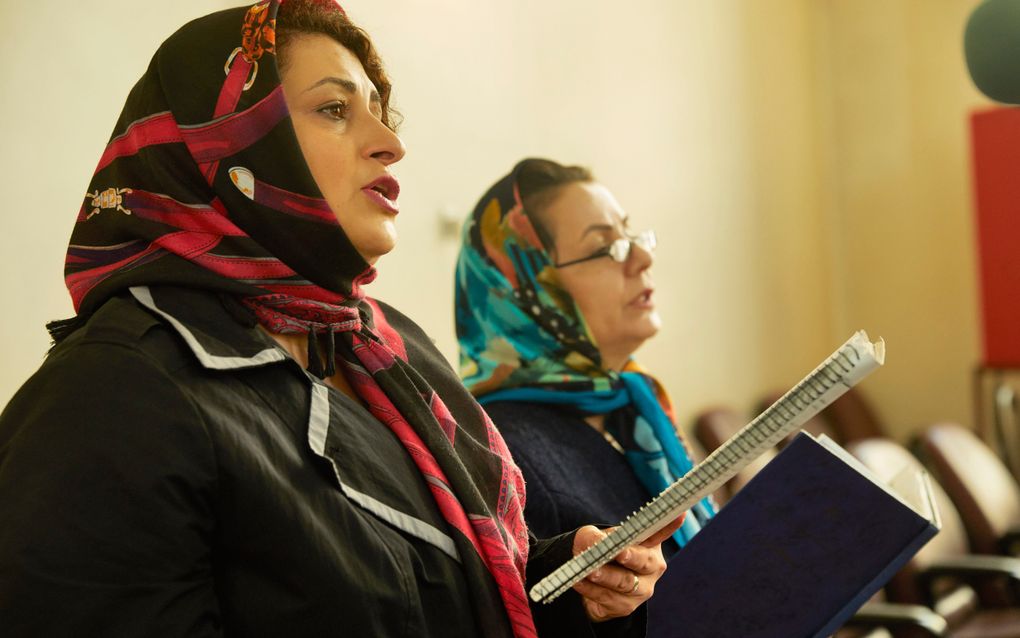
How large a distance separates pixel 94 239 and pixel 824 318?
14.9ft

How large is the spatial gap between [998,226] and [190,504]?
13.7 ft

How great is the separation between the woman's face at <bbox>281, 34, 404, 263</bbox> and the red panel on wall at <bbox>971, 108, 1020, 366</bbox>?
380cm

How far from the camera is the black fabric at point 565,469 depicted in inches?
67.0

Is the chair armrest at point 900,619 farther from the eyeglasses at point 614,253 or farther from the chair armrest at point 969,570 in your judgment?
the eyeglasses at point 614,253

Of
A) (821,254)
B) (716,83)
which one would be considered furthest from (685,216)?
(821,254)

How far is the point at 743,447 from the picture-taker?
908 mm

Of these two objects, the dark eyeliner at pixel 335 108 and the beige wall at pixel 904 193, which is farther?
the beige wall at pixel 904 193

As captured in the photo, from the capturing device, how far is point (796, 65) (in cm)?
505

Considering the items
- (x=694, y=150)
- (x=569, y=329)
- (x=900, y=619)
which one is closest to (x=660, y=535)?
(x=569, y=329)

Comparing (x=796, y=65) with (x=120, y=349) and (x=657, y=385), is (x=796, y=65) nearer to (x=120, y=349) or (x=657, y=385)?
(x=657, y=385)

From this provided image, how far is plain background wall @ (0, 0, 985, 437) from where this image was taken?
198cm

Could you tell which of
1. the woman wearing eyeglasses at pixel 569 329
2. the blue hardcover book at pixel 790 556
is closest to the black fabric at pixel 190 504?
the blue hardcover book at pixel 790 556

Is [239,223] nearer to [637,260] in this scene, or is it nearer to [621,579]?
[621,579]

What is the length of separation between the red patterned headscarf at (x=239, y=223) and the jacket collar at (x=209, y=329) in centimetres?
2
